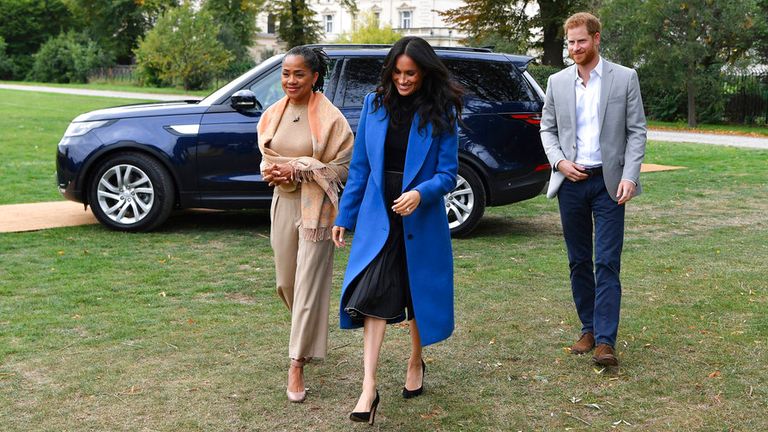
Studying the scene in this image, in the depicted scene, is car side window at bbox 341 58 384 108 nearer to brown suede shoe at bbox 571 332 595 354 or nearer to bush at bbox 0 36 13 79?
brown suede shoe at bbox 571 332 595 354

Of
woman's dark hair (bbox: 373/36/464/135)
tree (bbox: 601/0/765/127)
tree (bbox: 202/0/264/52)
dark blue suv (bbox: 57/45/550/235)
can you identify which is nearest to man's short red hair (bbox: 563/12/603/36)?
woman's dark hair (bbox: 373/36/464/135)

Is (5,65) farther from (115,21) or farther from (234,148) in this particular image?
(234,148)

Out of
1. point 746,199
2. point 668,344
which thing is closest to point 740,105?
point 746,199

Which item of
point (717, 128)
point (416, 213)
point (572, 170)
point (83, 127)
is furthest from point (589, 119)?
point (717, 128)

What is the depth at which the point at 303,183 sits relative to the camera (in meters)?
4.95

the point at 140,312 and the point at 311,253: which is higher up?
the point at 311,253

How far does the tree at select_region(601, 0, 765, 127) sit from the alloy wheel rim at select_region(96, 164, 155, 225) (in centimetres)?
2400

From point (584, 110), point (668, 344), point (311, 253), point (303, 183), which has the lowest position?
point (668, 344)

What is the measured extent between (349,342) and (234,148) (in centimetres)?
388

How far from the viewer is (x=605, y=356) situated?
536 centimetres

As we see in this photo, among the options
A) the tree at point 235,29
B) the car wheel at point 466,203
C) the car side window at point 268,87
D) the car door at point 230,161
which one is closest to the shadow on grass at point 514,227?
the car wheel at point 466,203

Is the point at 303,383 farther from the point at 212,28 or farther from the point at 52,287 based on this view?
the point at 212,28

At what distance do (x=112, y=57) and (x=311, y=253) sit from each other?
218 feet

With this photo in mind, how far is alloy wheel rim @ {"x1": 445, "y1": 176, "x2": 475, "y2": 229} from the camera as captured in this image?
9664 millimetres
